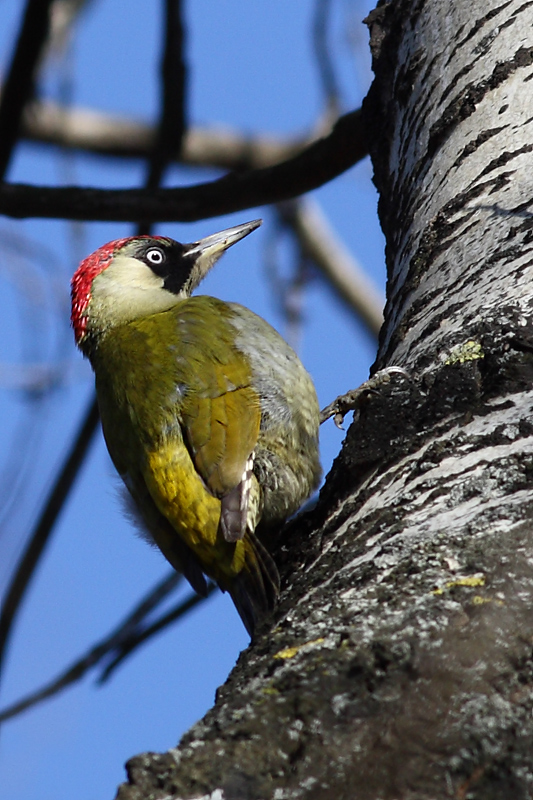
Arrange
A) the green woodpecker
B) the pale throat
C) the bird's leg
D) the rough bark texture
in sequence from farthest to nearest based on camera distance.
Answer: the pale throat → the green woodpecker → the bird's leg → the rough bark texture

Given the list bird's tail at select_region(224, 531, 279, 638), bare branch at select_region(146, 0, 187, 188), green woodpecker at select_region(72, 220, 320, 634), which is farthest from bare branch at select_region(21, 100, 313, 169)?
bird's tail at select_region(224, 531, 279, 638)

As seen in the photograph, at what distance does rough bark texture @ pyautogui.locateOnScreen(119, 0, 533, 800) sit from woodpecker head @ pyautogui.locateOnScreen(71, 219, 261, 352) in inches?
64.1

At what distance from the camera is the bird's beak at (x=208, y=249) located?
4.27 m

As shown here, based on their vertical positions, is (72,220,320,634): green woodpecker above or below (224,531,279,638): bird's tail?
above

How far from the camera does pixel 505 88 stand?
2391 millimetres

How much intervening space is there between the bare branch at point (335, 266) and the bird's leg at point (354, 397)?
360 centimetres

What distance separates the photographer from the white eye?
14.3 feet

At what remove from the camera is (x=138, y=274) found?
14.2 feet

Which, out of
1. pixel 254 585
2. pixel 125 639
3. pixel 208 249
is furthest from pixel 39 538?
pixel 254 585

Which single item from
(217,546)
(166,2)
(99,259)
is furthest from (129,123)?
(217,546)

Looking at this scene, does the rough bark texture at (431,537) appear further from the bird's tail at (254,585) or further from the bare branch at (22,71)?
the bare branch at (22,71)

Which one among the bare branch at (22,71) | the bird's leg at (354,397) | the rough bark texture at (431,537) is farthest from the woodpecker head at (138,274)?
the rough bark texture at (431,537)

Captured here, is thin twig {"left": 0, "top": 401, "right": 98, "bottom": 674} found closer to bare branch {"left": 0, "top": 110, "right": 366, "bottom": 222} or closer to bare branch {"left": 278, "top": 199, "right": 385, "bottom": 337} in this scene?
bare branch {"left": 0, "top": 110, "right": 366, "bottom": 222}

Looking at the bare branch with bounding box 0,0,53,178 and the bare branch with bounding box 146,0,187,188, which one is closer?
the bare branch with bounding box 0,0,53,178
